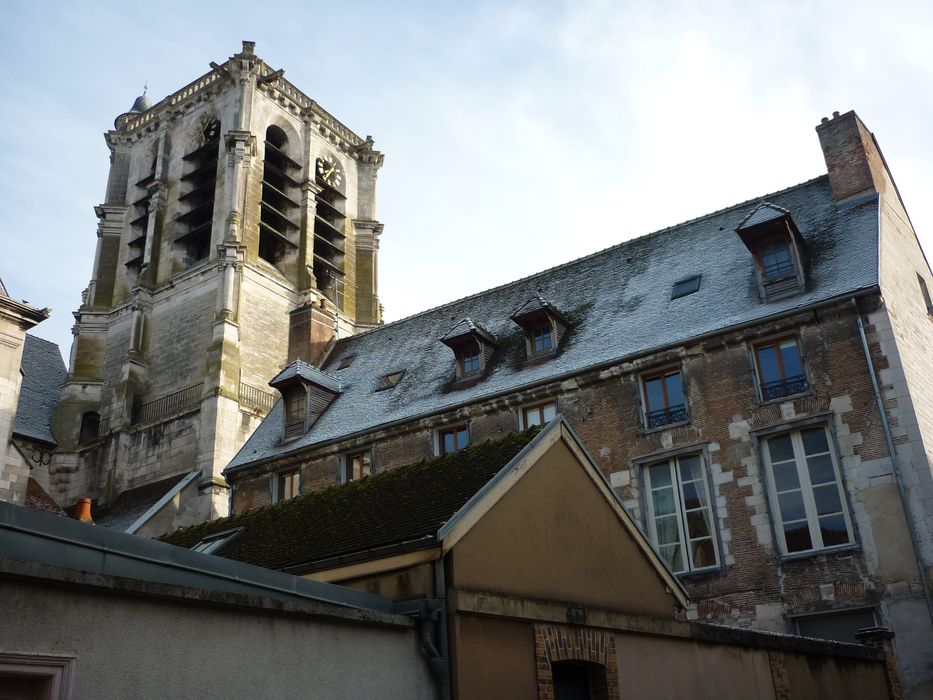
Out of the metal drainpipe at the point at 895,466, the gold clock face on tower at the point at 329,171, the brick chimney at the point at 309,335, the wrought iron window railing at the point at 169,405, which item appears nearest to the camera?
the metal drainpipe at the point at 895,466

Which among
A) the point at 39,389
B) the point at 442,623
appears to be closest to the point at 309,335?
the point at 39,389

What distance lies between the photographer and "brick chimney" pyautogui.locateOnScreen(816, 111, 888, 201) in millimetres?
18438

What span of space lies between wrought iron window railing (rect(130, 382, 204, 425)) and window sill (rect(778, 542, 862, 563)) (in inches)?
901

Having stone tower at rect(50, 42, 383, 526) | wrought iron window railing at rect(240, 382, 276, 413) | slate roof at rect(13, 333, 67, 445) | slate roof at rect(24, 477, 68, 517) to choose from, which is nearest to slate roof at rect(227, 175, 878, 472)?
stone tower at rect(50, 42, 383, 526)

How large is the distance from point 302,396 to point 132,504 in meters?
11.8

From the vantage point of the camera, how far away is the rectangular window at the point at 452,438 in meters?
19.0

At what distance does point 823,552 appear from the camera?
47.1ft

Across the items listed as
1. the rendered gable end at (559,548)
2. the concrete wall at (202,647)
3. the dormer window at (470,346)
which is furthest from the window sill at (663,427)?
the concrete wall at (202,647)

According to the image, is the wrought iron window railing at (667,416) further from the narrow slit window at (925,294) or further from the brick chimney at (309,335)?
the brick chimney at (309,335)

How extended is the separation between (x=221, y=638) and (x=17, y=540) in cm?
146

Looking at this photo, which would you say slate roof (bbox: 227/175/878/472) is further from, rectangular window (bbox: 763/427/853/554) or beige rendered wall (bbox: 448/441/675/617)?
beige rendered wall (bbox: 448/441/675/617)

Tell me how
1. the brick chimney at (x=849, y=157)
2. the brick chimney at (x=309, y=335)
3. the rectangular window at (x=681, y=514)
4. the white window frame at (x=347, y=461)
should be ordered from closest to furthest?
the rectangular window at (x=681, y=514)
the brick chimney at (x=849, y=157)
the white window frame at (x=347, y=461)
the brick chimney at (x=309, y=335)

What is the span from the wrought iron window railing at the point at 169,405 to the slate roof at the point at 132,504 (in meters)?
2.82

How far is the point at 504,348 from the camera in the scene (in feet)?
68.4
